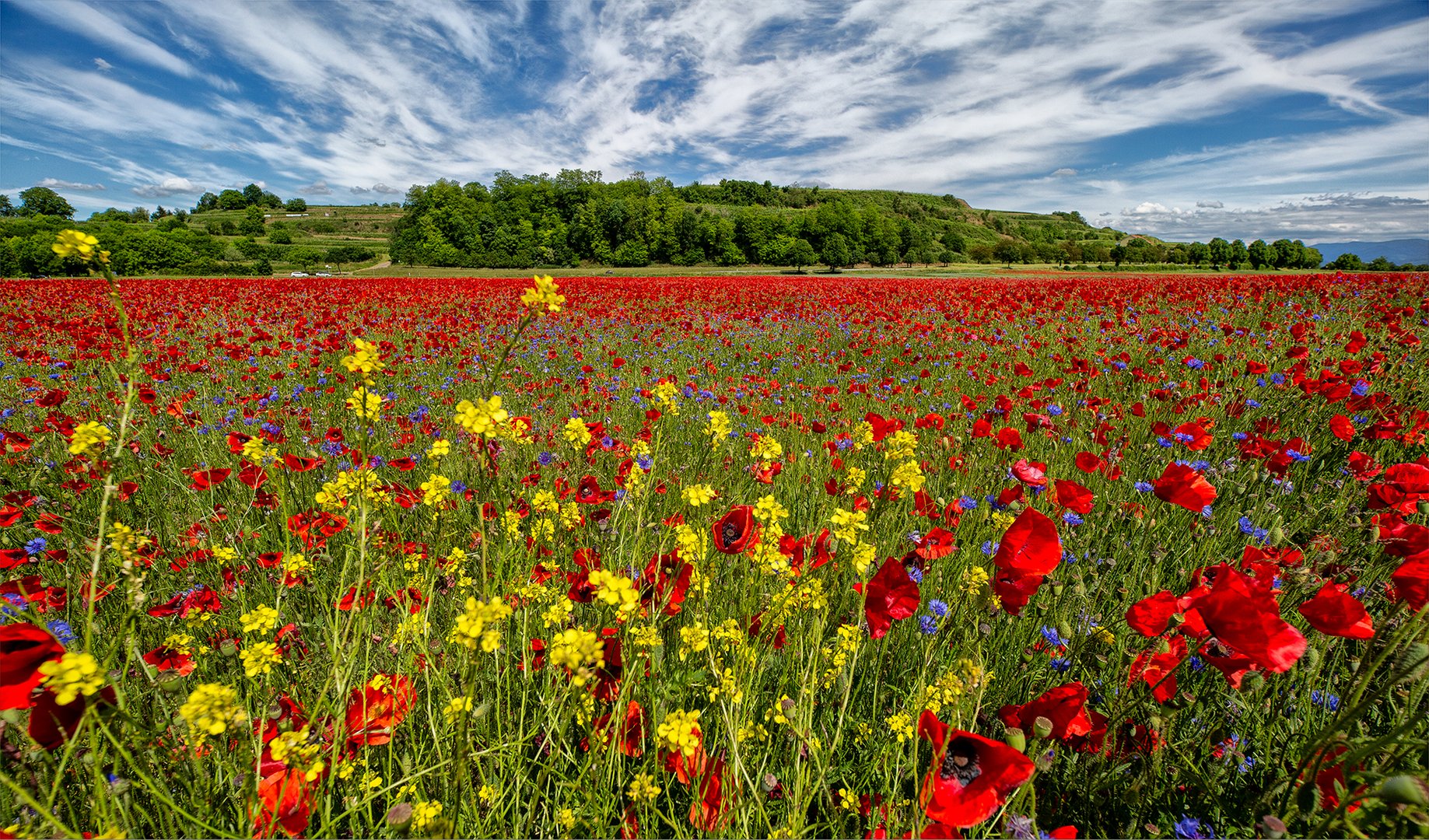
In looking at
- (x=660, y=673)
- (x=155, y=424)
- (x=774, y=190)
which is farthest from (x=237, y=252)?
(x=774, y=190)

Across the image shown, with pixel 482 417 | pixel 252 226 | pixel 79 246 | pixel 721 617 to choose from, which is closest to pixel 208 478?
pixel 79 246

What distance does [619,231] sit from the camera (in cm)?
6544

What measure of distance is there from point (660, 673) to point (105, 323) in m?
10.7

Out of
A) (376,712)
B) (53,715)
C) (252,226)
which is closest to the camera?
(53,715)

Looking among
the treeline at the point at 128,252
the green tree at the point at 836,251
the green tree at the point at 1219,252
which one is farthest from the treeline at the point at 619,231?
the green tree at the point at 1219,252

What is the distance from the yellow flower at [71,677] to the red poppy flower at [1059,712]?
1.73 metres

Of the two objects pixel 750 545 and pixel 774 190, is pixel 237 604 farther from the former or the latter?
pixel 774 190

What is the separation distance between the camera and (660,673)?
1.62 m

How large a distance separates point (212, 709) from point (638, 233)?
68.2m

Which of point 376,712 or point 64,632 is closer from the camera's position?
point 376,712

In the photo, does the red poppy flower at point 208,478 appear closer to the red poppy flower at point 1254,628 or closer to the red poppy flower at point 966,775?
the red poppy flower at point 966,775

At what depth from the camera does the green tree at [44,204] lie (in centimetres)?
5144

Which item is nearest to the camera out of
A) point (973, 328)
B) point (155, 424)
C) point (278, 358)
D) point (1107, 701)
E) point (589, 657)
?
point (589, 657)

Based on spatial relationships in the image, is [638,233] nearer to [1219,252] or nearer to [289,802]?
[1219,252]
